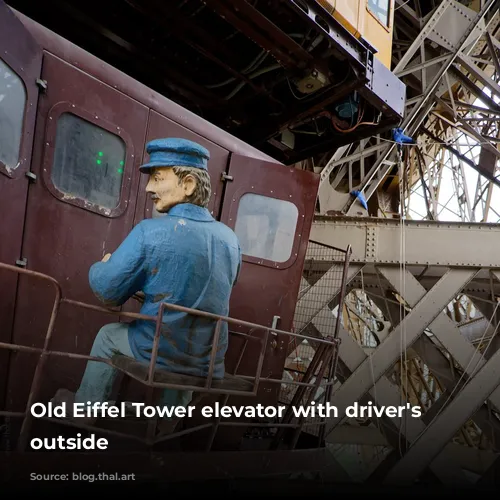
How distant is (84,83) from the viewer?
4156 millimetres

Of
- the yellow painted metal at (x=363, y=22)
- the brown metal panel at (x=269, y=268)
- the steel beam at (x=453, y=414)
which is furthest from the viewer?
the steel beam at (x=453, y=414)

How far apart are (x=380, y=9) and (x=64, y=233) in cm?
512

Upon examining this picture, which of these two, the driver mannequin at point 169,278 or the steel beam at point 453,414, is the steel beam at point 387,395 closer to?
the steel beam at point 453,414

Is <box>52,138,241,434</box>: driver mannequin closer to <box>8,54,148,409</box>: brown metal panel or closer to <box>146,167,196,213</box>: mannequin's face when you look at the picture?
<box>146,167,196,213</box>: mannequin's face

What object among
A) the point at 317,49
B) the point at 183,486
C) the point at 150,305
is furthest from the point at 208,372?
the point at 317,49

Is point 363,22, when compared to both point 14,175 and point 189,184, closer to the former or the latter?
point 189,184

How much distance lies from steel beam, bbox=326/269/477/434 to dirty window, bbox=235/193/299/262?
421cm

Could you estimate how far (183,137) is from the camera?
4770mm

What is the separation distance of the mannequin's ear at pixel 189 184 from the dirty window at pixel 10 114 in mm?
1137

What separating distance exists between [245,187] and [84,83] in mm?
1654

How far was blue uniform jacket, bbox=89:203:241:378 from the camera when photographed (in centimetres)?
340

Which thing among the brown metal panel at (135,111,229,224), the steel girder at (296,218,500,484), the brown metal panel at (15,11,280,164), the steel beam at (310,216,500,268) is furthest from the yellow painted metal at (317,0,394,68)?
the steel girder at (296,218,500,484)

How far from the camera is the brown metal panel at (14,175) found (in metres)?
3.58

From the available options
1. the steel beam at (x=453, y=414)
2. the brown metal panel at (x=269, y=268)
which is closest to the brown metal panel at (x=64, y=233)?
the brown metal panel at (x=269, y=268)
